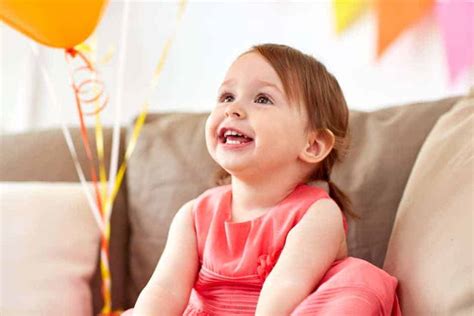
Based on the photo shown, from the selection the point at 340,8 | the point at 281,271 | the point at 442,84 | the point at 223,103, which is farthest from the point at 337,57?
the point at 281,271

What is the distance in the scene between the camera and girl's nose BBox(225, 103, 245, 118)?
114 centimetres

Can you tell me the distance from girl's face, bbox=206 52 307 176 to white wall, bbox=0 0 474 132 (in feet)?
2.57

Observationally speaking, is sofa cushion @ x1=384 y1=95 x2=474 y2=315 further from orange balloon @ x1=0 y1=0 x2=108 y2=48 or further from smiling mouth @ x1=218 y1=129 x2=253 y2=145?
orange balloon @ x1=0 y1=0 x2=108 y2=48

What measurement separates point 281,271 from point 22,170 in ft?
3.07

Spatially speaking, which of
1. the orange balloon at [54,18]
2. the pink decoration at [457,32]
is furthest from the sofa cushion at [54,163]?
the pink decoration at [457,32]

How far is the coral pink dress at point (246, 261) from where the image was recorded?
1.04 metres

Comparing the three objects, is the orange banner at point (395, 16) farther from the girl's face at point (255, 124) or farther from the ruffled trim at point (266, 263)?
the ruffled trim at point (266, 263)

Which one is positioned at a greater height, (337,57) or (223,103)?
(223,103)

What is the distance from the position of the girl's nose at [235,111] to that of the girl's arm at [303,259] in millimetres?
187

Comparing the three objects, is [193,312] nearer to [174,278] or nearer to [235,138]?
[174,278]

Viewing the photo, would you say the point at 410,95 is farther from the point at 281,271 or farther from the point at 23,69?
the point at 23,69

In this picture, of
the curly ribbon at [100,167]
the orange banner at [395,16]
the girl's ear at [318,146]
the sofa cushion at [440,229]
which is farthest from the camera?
the orange banner at [395,16]

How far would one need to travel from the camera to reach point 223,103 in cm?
119

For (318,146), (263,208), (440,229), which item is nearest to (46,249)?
(263,208)
